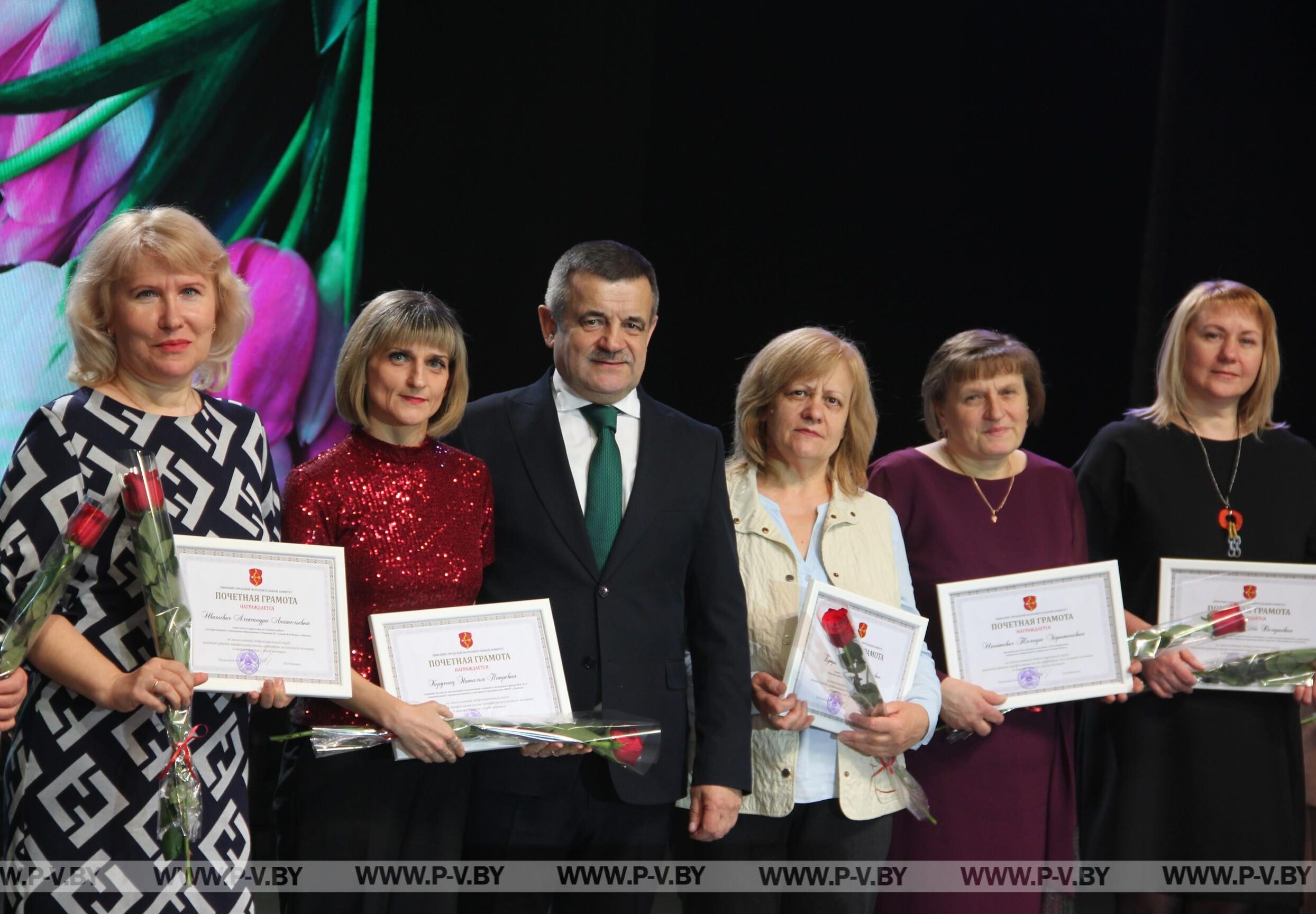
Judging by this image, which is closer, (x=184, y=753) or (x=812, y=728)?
(x=184, y=753)

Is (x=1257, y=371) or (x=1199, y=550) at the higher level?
(x=1257, y=371)

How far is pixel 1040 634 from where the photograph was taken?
3.26 metres

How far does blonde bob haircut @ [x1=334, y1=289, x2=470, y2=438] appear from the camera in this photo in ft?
9.05

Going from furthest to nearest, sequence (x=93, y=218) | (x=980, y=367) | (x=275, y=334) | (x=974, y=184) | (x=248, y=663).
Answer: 1. (x=974, y=184)
2. (x=275, y=334)
3. (x=93, y=218)
4. (x=980, y=367)
5. (x=248, y=663)

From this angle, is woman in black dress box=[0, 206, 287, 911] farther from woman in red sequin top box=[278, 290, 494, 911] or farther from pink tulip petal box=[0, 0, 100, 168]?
pink tulip petal box=[0, 0, 100, 168]

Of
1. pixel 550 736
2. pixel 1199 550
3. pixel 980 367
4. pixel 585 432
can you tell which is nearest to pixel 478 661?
pixel 550 736

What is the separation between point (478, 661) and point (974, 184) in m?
3.80

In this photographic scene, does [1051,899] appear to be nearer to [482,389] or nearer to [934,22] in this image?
[482,389]

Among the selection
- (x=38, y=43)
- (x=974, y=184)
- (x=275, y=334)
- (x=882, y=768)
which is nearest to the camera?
(x=882, y=768)

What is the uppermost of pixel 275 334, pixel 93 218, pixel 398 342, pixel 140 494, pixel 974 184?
pixel 974 184

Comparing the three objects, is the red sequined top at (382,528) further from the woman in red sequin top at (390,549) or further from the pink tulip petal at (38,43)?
the pink tulip petal at (38,43)

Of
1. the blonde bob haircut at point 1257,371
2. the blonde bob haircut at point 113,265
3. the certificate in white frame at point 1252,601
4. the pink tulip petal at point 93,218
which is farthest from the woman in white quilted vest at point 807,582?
the pink tulip petal at point 93,218

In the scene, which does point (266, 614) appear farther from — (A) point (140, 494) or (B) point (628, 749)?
(B) point (628, 749)

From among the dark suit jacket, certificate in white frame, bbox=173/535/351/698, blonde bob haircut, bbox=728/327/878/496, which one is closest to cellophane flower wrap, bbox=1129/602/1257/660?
blonde bob haircut, bbox=728/327/878/496
